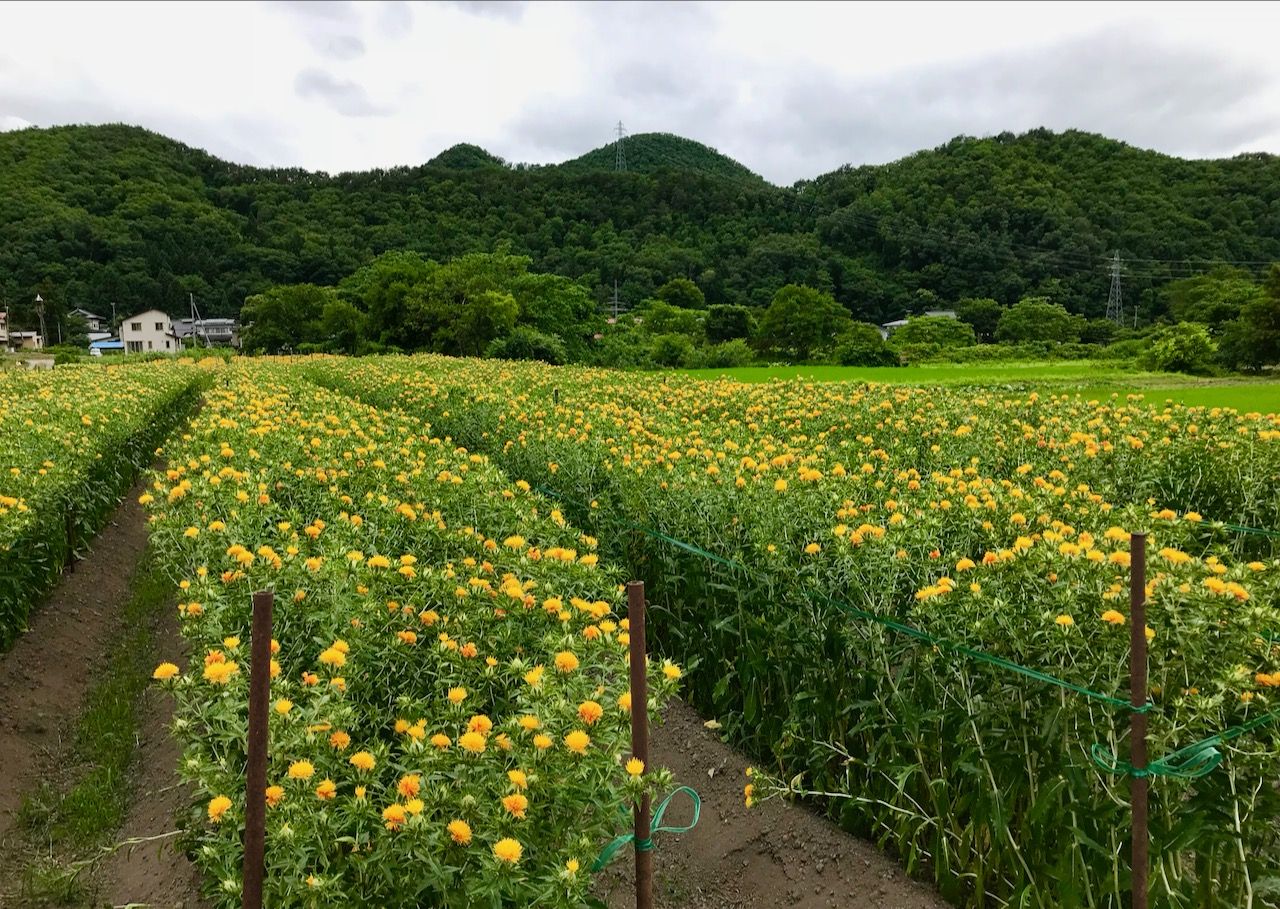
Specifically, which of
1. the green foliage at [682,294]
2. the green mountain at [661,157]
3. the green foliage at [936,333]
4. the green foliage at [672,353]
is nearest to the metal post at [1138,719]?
the green foliage at [672,353]

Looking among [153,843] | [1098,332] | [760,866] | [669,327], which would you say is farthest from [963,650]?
Result: [1098,332]

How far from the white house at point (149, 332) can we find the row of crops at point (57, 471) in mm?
68564

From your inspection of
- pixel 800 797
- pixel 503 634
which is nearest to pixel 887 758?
pixel 800 797

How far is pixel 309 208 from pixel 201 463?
75.9 m

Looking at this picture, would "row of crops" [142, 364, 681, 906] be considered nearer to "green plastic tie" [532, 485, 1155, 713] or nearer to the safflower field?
the safflower field

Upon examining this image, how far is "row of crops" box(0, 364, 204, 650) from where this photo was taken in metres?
5.57

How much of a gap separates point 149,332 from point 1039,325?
74.9 metres

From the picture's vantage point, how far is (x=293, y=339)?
48.7 m

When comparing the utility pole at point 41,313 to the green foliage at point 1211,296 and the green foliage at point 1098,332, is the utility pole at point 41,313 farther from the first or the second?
the green foliage at point 1211,296

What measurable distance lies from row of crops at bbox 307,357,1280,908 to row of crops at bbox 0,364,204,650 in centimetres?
376

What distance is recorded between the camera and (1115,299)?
194 feet

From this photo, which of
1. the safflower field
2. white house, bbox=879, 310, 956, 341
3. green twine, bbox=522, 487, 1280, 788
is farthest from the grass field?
white house, bbox=879, 310, 956, 341

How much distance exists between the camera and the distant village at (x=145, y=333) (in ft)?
225

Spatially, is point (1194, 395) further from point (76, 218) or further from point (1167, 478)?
point (76, 218)
